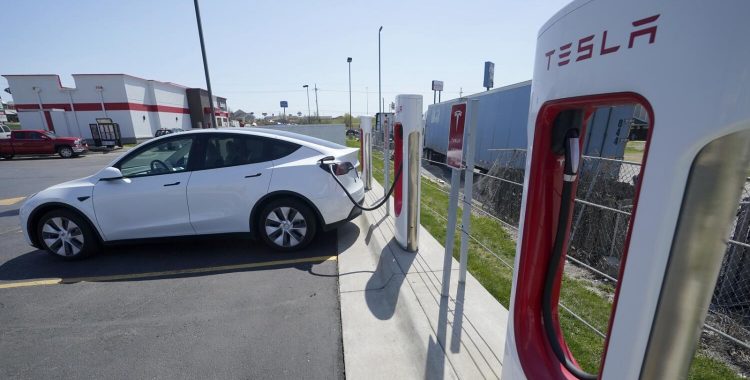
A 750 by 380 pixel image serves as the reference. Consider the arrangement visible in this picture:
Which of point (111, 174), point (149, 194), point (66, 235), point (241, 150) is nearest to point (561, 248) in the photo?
point (241, 150)

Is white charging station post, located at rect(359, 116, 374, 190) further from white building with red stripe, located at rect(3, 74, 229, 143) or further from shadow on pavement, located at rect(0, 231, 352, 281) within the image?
white building with red stripe, located at rect(3, 74, 229, 143)

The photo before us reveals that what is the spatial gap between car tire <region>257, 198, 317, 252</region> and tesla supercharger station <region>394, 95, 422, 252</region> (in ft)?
3.93

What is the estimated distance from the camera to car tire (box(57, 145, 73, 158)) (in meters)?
19.1

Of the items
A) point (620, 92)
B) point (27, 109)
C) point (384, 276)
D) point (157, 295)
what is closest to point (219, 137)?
point (157, 295)

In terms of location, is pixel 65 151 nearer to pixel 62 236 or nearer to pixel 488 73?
pixel 62 236

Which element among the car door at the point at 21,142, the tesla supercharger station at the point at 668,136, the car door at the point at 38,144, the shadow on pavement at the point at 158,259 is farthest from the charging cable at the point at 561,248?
the car door at the point at 21,142

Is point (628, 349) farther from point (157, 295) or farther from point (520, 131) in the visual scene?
point (520, 131)

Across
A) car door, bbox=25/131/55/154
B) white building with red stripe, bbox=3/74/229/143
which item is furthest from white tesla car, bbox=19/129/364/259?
white building with red stripe, bbox=3/74/229/143

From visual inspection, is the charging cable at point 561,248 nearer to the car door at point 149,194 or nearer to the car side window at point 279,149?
the car side window at point 279,149

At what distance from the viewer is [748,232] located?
348 cm

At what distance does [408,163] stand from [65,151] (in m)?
23.8

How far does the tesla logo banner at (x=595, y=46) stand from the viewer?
0.93m

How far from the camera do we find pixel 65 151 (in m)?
19.2

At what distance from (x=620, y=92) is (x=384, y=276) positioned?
3095mm
